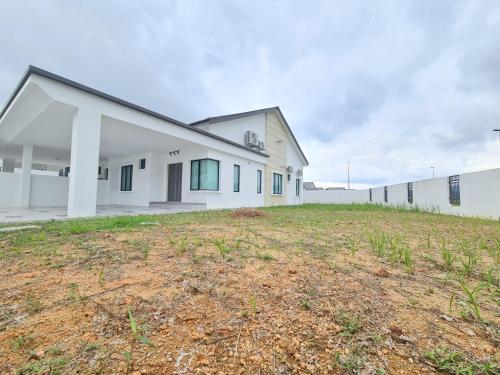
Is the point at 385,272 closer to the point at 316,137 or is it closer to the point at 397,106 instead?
the point at 397,106

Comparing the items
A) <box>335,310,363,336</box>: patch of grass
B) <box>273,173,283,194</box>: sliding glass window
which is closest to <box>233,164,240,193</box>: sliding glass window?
<box>273,173,283,194</box>: sliding glass window

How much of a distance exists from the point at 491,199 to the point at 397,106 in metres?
6.44

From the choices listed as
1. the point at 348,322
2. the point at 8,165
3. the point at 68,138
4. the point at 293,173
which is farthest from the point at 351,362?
the point at 8,165

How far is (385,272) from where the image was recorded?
204 cm

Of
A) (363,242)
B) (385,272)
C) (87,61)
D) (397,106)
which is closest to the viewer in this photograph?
(385,272)

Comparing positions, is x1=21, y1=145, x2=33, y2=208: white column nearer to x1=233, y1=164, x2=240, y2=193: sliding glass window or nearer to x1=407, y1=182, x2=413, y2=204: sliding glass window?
x1=233, y1=164, x2=240, y2=193: sliding glass window

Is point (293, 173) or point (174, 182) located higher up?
point (293, 173)

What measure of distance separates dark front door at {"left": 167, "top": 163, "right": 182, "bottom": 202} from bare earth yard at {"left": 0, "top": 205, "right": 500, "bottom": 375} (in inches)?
292

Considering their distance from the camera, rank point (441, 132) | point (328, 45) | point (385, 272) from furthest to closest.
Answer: point (441, 132), point (328, 45), point (385, 272)

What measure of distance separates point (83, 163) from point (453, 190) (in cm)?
1319

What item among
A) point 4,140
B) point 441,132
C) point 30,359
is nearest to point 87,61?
point 4,140

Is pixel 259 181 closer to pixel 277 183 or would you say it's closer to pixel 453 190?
pixel 277 183

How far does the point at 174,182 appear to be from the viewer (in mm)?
10133

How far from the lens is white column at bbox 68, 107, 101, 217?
16.6 feet
